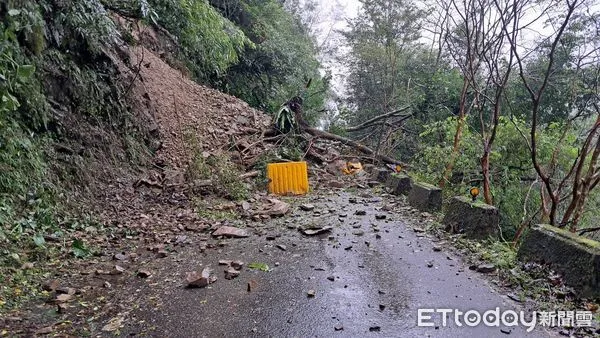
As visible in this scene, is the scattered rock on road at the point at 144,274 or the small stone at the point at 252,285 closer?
the small stone at the point at 252,285

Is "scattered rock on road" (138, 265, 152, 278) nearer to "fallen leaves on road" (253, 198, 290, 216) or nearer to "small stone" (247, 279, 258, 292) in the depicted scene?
"small stone" (247, 279, 258, 292)

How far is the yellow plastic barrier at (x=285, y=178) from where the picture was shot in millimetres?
5820

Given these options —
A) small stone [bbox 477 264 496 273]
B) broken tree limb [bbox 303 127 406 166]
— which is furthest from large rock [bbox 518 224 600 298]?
broken tree limb [bbox 303 127 406 166]

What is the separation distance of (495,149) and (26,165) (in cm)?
554

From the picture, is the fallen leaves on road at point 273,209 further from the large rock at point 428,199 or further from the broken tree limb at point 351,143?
the broken tree limb at point 351,143

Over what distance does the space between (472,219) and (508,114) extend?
5084 mm

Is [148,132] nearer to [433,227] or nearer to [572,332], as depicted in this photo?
[433,227]

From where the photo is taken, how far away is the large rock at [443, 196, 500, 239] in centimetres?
322

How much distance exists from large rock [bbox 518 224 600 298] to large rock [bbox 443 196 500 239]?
508 mm

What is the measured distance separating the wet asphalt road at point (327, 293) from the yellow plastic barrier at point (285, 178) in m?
2.21

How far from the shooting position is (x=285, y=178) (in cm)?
585

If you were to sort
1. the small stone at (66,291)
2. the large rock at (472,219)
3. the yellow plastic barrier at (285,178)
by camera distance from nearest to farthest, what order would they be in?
the small stone at (66,291)
the large rock at (472,219)
the yellow plastic barrier at (285,178)

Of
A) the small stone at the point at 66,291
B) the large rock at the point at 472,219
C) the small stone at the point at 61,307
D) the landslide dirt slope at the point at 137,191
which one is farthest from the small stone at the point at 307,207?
the small stone at the point at 61,307

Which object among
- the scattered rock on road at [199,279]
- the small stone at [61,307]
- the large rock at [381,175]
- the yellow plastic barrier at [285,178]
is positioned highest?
the large rock at [381,175]
